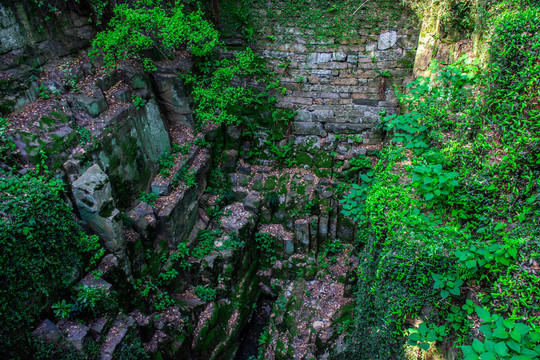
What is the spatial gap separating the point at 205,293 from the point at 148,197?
2247 millimetres

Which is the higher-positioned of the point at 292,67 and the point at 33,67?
the point at 33,67

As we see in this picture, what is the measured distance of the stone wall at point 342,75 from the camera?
7523 mm

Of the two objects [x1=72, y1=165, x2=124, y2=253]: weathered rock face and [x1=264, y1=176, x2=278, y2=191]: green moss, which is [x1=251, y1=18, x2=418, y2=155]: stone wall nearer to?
[x1=264, y1=176, x2=278, y2=191]: green moss

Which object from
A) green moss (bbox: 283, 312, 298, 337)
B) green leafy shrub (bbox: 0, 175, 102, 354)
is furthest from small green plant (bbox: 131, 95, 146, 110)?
green moss (bbox: 283, 312, 298, 337)

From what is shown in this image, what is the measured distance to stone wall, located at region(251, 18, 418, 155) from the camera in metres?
7.52

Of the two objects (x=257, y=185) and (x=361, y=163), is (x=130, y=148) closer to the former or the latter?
(x=257, y=185)

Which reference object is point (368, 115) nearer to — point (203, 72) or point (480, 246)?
point (203, 72)

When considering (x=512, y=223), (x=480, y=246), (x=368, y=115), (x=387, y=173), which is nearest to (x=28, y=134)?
(x=387, y=173)

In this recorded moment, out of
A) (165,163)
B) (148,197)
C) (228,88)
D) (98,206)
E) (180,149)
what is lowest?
(148,197)

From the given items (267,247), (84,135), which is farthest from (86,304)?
(267,247)

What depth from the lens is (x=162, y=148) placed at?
22.2ft

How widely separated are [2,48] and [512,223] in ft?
23.9

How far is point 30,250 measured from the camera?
154 inches

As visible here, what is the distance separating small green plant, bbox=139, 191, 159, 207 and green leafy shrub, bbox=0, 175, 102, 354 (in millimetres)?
1734
